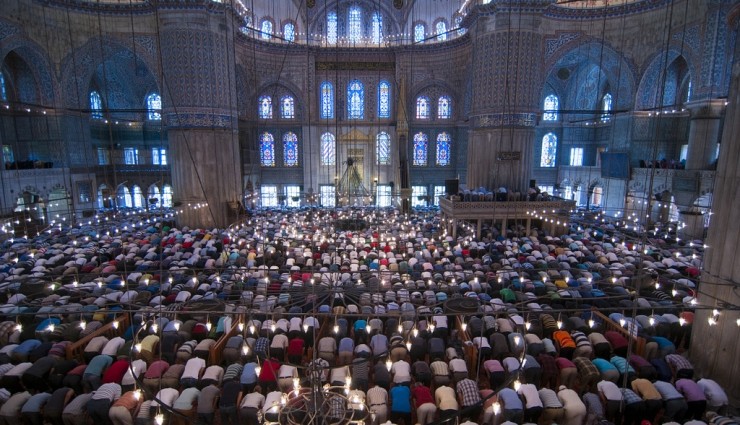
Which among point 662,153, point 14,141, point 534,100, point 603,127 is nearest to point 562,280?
point 534,100

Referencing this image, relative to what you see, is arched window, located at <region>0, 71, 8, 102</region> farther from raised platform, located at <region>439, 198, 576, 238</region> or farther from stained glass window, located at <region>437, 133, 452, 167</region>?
stained glass window, located at <region>437, 133, 452, 167</region>

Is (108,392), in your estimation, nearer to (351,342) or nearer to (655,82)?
(351,342)

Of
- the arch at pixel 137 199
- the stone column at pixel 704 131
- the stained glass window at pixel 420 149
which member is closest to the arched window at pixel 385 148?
the stained glass window at pixel 420 149

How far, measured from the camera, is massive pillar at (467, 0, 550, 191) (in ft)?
54.6

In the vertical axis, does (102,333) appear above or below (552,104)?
below

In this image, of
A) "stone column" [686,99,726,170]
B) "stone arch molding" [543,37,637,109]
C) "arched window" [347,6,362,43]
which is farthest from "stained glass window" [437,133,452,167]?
"stone column" [686,99,726,170]

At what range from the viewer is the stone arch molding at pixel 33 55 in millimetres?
14809

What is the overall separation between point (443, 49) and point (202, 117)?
44.9 ft

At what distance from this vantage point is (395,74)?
23.2 metres

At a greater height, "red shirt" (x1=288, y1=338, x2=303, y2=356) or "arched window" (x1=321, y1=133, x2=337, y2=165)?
"arched window" (x1=321, y1=133, x2=337, y2=165)

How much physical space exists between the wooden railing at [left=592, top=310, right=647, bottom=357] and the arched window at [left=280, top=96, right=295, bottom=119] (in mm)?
19816

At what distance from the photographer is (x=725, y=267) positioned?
6.28m

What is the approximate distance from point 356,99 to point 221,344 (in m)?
19.1

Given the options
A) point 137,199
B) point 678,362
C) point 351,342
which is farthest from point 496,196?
point 137,199
